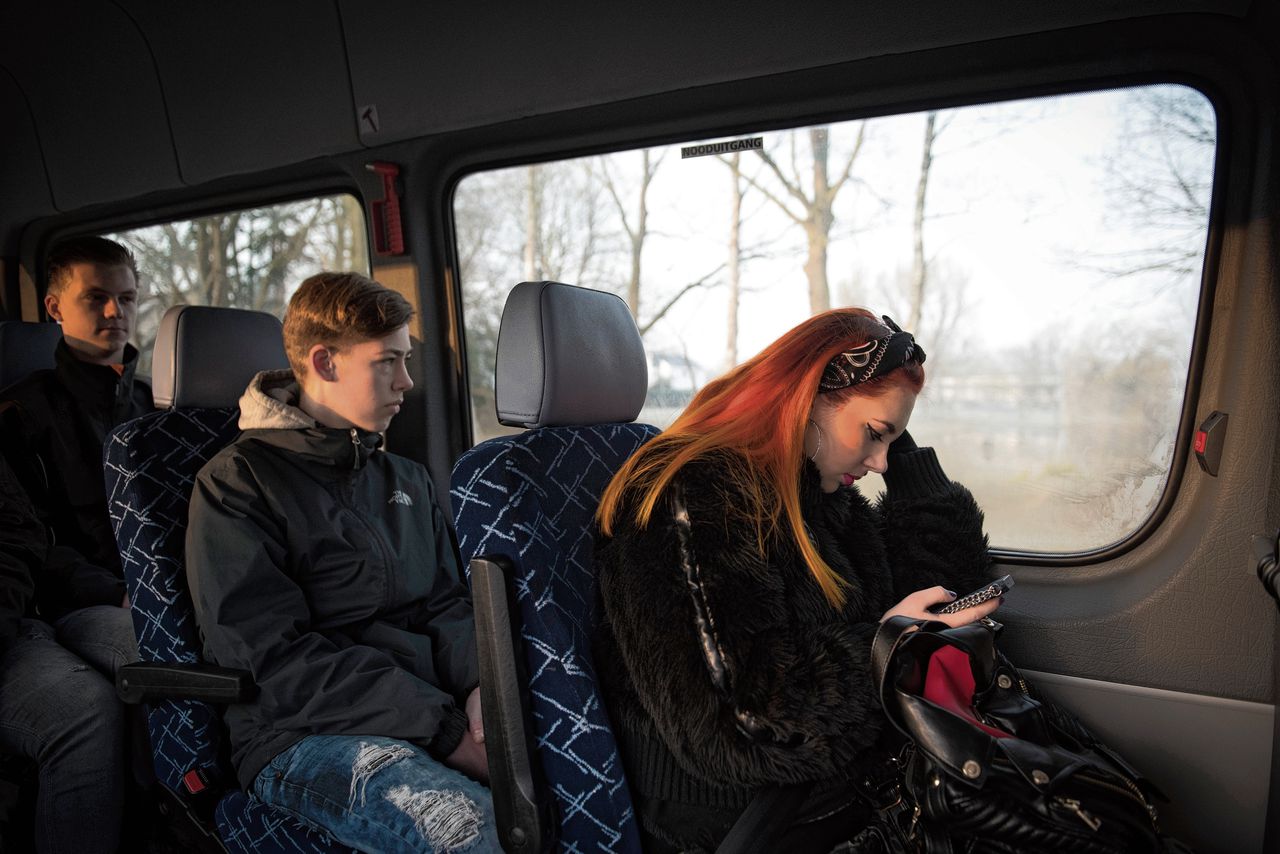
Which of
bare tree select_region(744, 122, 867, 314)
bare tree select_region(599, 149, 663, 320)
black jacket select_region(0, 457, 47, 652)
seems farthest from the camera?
bare tree select_region(599, 149, 663, 320)

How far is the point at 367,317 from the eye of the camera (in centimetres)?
196

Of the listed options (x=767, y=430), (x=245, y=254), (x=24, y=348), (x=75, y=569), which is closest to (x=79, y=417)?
Result: (x=75, y=569)

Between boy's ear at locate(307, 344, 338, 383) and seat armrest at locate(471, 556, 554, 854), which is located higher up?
boy's ear at locate(307, 344, 338, 383)

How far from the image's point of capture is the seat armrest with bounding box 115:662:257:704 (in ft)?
5.22

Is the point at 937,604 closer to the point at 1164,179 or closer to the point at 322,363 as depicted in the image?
the point at 1164,179

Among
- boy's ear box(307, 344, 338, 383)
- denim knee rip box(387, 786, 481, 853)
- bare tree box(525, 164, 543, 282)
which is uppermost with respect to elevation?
bare tree box(525, 164, 543, 282)

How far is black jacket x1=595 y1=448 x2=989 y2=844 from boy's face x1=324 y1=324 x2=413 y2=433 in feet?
2.46

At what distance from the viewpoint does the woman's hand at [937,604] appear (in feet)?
4.83

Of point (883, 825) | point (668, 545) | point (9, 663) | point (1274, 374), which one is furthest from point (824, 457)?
point (9, 663)

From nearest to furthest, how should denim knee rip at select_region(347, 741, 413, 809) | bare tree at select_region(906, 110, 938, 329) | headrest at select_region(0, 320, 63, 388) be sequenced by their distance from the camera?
denim knee rip at select_region(347, 741, 413, 809), bare tree at select_region(906, 110, 938, 329), headrest at select_region(0, 320, 63, 388)

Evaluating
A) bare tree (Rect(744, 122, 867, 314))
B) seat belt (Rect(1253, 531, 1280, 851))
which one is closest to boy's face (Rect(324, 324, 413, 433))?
bare tree (Rect(744, 122, 867, 314))

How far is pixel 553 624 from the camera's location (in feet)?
4.68

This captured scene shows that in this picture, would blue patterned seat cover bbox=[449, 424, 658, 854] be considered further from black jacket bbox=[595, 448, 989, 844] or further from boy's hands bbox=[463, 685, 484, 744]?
boy's hands bbox=[463, 685, 484, 744]

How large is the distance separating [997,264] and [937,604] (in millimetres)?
957
